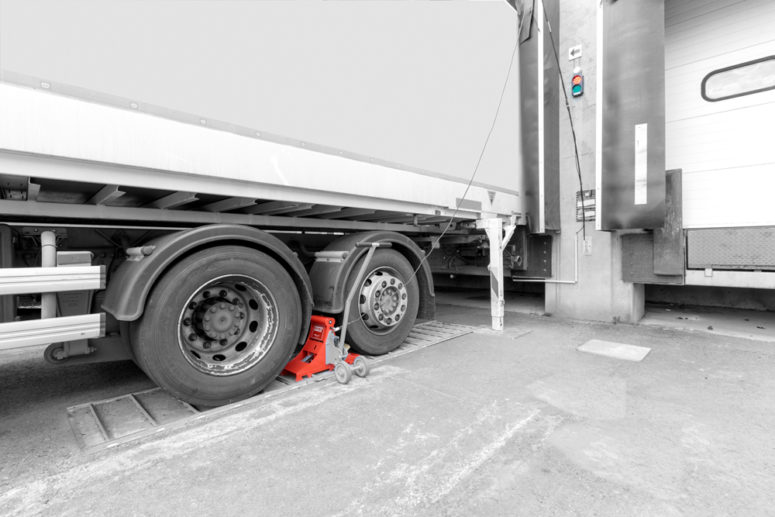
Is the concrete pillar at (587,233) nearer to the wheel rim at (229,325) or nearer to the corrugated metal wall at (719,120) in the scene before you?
the corrugated metal wall at (719,120)

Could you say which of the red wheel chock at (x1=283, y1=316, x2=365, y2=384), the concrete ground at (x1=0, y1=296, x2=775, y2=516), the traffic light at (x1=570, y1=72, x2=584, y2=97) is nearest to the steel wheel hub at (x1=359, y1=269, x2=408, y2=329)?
the red wheel chock at (x1=283, y1=316, x2=365, y2=384)

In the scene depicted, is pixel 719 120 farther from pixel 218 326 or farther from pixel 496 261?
pixel 218 326

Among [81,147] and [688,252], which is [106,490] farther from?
[688,252]

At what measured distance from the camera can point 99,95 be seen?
1771mm

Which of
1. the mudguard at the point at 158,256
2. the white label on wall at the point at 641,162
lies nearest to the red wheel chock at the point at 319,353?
the mudguard at the point at 158,256

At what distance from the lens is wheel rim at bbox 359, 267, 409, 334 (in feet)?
11.7

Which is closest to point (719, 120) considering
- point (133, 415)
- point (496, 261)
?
→ point (496, 261)

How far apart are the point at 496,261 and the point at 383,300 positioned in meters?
1.81

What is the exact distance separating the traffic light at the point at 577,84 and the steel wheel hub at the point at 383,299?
4.07 metres

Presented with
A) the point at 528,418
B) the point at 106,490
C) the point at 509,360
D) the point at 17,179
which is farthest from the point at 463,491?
the point at 17,179

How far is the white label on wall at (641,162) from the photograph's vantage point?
14.9ft

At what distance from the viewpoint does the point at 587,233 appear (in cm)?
560

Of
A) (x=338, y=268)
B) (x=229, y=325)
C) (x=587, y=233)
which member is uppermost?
(x=587, y=233)

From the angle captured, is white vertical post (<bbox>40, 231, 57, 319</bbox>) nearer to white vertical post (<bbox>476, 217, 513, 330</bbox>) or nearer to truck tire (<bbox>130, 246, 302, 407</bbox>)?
truck tire (<bbox>130, 246, 302, 407</bbox>)
